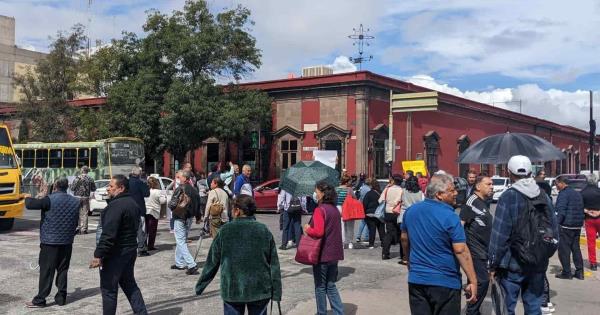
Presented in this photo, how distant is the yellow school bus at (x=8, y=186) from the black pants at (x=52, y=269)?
8847 mm

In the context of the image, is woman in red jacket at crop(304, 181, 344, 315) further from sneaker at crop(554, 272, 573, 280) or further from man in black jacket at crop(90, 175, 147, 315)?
sneaker at crop(554, 272, 573, 280)

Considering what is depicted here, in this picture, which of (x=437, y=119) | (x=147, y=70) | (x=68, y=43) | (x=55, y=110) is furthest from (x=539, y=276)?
(x=68, y=43)

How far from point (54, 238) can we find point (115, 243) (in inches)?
76.2

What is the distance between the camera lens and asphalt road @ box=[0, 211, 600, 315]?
772 centimetres

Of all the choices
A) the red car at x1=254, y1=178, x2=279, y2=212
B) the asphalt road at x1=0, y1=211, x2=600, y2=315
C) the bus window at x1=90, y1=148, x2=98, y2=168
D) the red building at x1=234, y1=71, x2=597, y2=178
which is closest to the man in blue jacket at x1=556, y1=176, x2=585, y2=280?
the asphalt road at x1=0, y1=211, x2=600, y2=315

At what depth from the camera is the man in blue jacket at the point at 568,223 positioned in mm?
9648

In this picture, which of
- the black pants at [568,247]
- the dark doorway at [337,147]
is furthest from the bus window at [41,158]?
the black pants at [568,247]

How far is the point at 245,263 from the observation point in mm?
4801

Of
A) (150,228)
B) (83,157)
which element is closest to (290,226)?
(150,228)

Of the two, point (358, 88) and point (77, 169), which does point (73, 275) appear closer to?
point (77, 169)

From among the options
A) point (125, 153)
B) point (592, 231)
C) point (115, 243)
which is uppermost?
point (125, 153)

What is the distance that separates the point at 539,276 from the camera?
18.0 feet

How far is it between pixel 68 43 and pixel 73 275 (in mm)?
34237

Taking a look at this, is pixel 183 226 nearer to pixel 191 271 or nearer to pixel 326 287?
pixel 191 271
